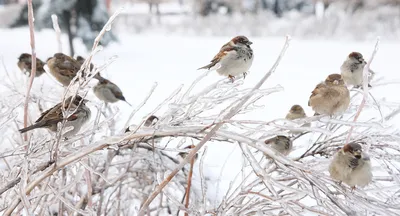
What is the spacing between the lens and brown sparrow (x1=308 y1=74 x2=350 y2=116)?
2379 mm

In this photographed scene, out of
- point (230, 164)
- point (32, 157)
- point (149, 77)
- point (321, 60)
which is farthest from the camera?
point (321, 60)

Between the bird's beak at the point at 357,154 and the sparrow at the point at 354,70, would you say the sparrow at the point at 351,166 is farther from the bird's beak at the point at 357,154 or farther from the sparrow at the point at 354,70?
the sparrow at the point at 354,70

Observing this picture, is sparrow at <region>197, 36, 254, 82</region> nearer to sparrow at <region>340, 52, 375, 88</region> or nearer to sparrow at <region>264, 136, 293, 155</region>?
sparrow at <region>264, 136, 293, 155</region>

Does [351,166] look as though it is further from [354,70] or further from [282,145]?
[354,70]

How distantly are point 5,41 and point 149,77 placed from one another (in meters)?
9.22

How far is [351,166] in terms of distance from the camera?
5.75ft

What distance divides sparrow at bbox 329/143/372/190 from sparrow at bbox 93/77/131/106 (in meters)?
2.22

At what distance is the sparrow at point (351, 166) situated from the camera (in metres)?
1.77

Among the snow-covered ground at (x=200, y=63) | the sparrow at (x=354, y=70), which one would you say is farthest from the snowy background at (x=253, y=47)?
the sparrow at (x=354, y=70)

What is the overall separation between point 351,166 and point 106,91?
238cm

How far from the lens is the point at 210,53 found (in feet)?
60.2

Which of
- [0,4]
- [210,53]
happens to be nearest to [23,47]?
[210,53]

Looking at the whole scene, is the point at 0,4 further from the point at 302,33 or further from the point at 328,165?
the point at 328,165

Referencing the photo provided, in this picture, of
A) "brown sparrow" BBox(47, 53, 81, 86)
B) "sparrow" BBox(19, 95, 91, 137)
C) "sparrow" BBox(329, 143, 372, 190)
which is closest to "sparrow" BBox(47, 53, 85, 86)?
"brown sparrow" BBox(47, 53, 81, 86)
